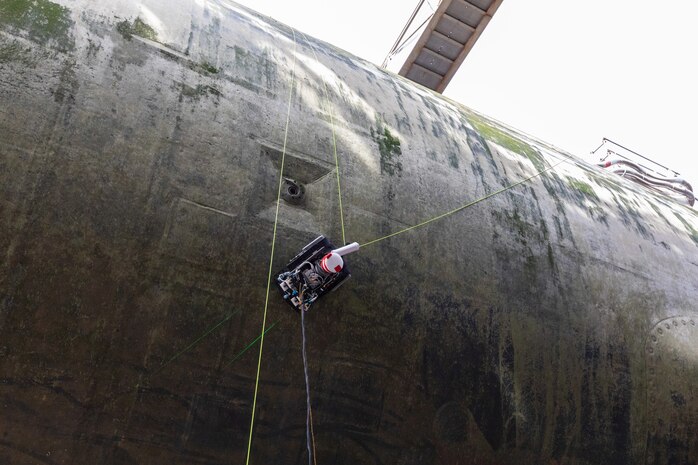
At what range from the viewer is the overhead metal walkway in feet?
47.0

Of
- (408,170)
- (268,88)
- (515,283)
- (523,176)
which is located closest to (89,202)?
(268,88)

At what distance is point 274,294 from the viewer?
13.4 ft

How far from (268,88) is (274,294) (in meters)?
1.91

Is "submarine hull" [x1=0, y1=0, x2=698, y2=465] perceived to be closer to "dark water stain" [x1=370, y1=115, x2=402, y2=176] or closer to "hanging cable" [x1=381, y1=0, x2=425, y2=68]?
"dark water stain" [x1=370, y1=115, x2=402, y2=176]

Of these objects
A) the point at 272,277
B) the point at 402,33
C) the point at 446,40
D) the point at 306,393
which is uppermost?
the point at 272,277

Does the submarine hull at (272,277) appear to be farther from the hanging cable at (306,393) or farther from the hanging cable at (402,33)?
the hanging cable at (402,33)

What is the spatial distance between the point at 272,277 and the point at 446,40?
12.5 metres

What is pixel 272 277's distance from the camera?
13.5 feet

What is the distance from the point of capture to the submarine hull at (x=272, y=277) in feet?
11.8

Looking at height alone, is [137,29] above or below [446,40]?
above

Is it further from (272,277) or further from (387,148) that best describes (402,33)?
(272,277)

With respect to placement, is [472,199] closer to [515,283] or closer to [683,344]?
[515,283]

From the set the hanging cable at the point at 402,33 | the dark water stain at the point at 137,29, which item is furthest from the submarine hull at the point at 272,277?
the hanging cable at the point at 402,33

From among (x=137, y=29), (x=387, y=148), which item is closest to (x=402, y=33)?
(x=387, y=148)
